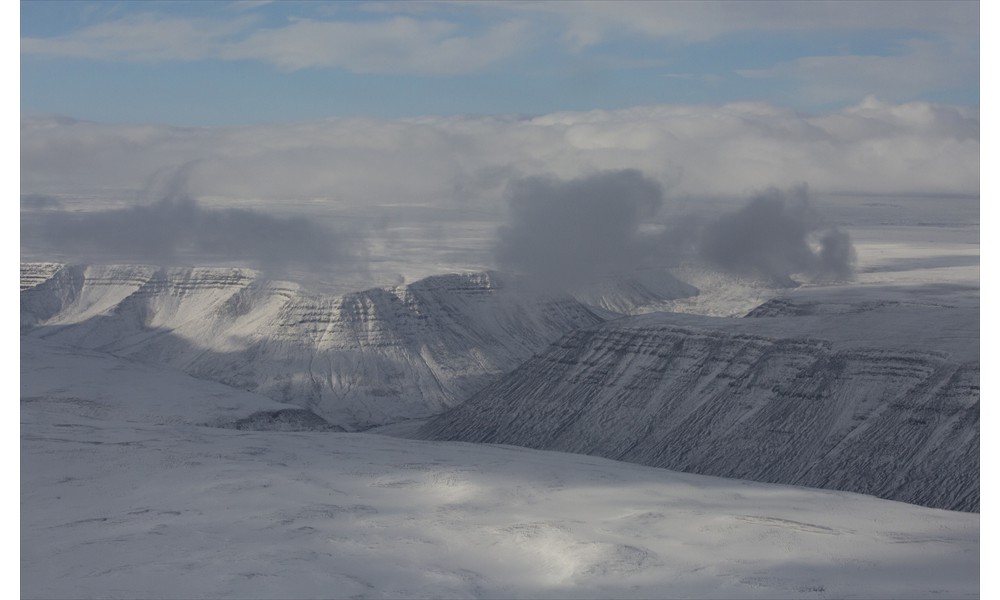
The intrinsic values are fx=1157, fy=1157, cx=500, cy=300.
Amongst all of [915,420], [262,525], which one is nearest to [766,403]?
[915,420]

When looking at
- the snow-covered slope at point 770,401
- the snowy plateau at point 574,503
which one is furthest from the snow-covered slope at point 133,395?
the snowy plateau at point 574,503

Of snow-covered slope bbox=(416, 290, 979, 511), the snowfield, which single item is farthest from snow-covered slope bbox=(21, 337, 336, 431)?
the snowfield

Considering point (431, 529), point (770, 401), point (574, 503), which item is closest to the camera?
point (431, 529)

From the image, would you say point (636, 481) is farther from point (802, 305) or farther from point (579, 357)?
point (802, 305)

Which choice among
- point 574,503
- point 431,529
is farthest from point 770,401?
point 431,529

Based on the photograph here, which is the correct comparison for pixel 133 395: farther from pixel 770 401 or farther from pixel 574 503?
pixel 574 503

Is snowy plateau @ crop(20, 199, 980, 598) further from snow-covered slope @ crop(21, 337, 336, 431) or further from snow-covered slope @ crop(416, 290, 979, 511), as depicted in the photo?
snow-covered slope @ crop(21, 337, 336, 431)
